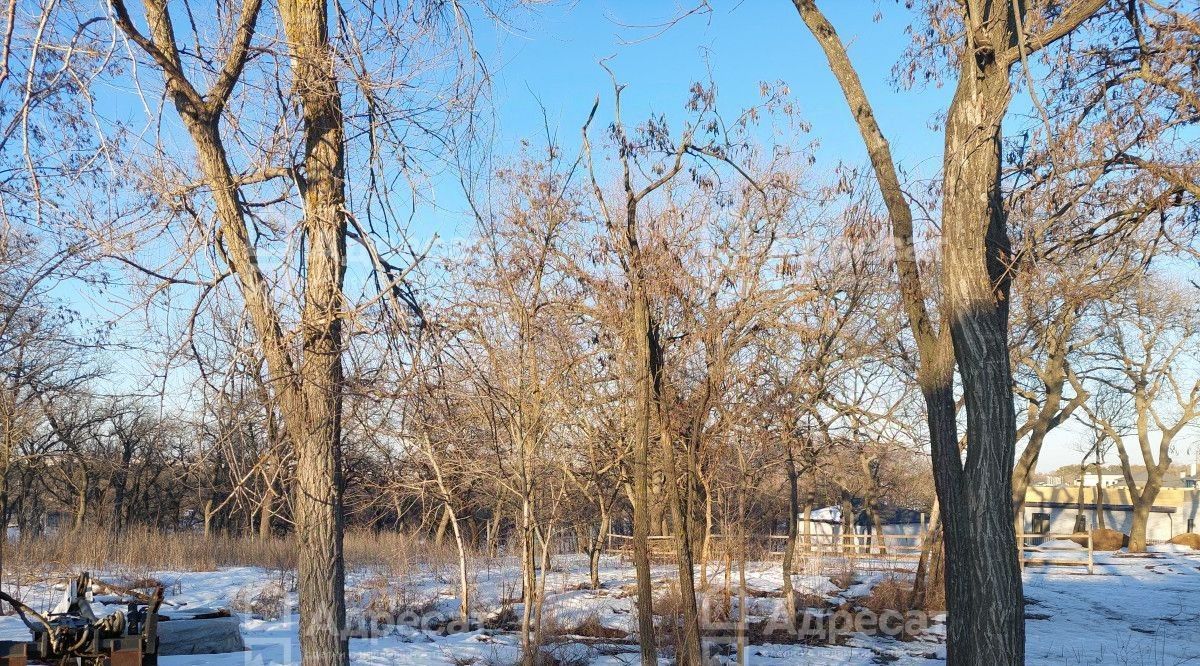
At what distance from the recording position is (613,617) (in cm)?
1502

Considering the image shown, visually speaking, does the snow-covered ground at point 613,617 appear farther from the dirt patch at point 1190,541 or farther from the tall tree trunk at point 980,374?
the dirt patch at point 1190,541

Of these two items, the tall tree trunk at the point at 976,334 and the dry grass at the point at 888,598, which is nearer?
the tall tree trunk at the point at 976,334

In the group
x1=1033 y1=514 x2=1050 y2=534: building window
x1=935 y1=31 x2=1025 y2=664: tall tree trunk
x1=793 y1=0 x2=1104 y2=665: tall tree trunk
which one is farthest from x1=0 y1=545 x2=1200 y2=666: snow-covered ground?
x1=1033 y1=514 x2=1050 y2=534: building window

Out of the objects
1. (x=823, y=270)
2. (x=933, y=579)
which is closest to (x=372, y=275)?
(x=823, y=270)

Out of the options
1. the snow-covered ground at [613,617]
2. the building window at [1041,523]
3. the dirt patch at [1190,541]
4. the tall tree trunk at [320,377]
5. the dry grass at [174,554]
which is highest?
the tall tree trunk at [320,377]

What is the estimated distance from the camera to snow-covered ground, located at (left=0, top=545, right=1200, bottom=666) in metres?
11.7

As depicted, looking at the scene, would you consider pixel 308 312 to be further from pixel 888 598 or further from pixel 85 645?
pixel 888 598

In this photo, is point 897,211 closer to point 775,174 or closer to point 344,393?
point 344,393

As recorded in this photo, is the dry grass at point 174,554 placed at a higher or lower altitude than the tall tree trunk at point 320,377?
lower

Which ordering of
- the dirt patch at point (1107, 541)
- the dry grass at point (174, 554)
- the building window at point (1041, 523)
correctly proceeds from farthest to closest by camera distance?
the building window at point (1041, 523), the dirt patch at point (1107, 541), the dry grass at point (174, 554)

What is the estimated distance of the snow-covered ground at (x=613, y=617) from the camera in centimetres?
1173

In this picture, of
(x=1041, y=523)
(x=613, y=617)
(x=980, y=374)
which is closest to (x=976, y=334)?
(x=980, y=374)

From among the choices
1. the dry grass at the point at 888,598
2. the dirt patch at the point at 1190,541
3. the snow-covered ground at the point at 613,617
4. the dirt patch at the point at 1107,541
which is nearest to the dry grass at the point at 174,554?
the snow-covered ground at the point at 613,617

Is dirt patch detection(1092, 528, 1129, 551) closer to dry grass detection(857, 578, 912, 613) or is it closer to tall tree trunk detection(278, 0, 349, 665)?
dry grass detection(857, 578, 912, 613)
